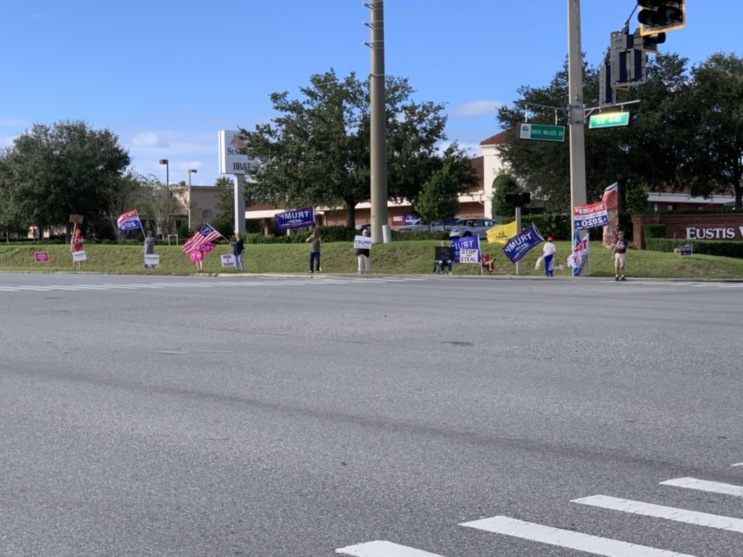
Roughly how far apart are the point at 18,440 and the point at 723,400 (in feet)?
20.1

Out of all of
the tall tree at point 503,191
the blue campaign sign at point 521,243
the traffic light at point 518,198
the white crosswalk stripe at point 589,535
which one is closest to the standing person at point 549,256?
the blue campaign sign at point 521,243

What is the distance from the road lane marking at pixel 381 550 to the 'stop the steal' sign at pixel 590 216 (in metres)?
28.8

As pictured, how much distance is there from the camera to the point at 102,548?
488 centimetres

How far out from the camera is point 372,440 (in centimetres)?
738

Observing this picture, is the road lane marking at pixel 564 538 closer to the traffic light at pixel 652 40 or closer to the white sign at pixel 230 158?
the traffic light at pixel 652 40

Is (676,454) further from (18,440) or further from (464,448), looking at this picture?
(18,440)

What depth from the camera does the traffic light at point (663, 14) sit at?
1678 cm

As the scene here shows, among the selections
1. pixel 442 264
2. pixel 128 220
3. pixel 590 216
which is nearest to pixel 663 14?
pixel 590 216

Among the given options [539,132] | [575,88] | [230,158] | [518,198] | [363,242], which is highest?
[230,158]

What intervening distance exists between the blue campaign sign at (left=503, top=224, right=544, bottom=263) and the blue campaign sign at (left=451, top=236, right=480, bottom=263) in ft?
4.68

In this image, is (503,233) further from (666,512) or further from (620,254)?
(666,512)

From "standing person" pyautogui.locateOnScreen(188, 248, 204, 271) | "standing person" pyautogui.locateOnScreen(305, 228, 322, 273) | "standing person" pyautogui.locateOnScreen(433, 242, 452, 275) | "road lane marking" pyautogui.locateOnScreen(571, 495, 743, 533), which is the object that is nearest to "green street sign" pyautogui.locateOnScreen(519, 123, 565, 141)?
"standing person" pyautogui.locateOnScreen(433, 242, 452, 275)

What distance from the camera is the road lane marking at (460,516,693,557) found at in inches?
187

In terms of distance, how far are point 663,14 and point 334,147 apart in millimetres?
42012
